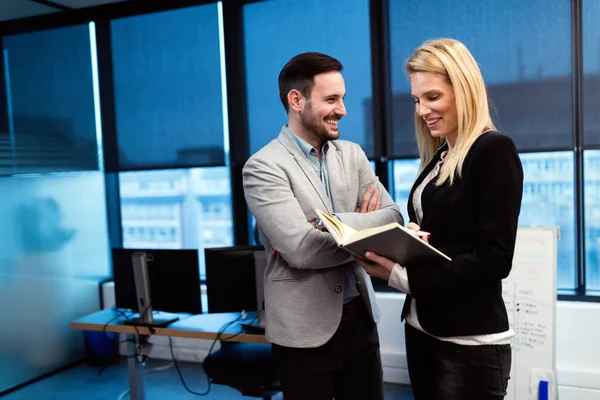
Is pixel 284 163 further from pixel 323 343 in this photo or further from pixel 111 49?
pixel 111 49

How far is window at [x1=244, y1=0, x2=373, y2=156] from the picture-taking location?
3621 mm

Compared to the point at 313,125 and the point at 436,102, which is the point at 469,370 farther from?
the point at 313,125

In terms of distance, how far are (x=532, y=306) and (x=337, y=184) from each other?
1.56 metres

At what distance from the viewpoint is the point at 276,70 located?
385cm

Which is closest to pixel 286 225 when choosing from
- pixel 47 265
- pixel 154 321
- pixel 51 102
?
pixel 154 321

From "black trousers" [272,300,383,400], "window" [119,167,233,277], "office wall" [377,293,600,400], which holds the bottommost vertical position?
"office wall" [377,293,600,400]

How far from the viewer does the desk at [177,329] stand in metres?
2.71

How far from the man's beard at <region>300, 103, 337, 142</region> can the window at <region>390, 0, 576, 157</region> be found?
1.58 meters

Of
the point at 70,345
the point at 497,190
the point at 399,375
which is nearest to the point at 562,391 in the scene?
the point at 399,375

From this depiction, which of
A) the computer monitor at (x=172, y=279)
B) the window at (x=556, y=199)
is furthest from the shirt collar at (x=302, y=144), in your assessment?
the window at (x=556, y=199)

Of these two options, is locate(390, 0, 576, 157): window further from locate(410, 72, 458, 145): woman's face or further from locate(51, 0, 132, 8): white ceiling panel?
locate(51, 0, 132, 8): white ceiling panel

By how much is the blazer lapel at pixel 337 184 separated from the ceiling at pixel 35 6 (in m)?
3.03

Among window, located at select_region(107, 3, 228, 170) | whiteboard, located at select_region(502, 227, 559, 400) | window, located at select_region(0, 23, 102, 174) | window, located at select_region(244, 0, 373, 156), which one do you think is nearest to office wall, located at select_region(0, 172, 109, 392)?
window, located at select_region(0, 23, 102, 174)

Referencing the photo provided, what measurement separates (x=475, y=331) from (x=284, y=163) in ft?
2.41
